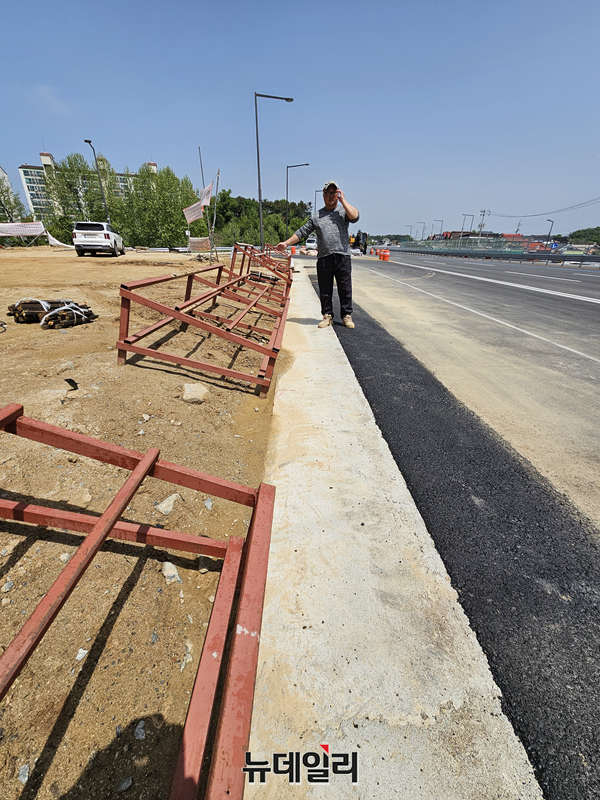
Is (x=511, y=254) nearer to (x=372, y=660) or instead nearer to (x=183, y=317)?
(x=183, y=317)

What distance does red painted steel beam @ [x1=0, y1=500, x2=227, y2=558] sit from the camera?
1.71 m

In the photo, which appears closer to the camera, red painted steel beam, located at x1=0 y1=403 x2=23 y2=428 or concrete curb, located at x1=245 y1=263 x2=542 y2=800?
concrete curb, located at x1=245 y1=263 x2=542 y2=800

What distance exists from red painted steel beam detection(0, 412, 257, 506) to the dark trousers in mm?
4690

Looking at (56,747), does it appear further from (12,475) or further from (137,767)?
(12,475)

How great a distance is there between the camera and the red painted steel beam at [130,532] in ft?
5.61

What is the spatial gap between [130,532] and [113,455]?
393mm

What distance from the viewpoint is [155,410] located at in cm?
310

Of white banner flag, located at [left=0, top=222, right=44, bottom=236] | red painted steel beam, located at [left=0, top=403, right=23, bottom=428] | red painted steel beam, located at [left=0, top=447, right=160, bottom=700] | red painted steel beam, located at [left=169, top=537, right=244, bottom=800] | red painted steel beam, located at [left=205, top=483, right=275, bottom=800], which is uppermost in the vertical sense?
white banner flag, located at [left=0, top=222, right=44, bottom=236]

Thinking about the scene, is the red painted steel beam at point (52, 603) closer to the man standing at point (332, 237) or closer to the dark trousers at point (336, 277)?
the man standing at point (332, 237)

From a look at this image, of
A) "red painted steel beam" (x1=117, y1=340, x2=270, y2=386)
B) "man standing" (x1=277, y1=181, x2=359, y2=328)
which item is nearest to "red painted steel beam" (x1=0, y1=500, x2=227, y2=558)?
"red painted steel beam" (x1=117, y1=340, x2=270, y2=386)

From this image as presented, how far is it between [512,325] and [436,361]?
327cm

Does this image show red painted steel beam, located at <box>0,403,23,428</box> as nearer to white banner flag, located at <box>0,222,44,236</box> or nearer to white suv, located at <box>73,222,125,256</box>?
white suv, located at <box>73,222,125,256</box>

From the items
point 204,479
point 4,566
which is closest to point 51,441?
point 4,566

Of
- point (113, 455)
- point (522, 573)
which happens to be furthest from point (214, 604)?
point (522, 573)
